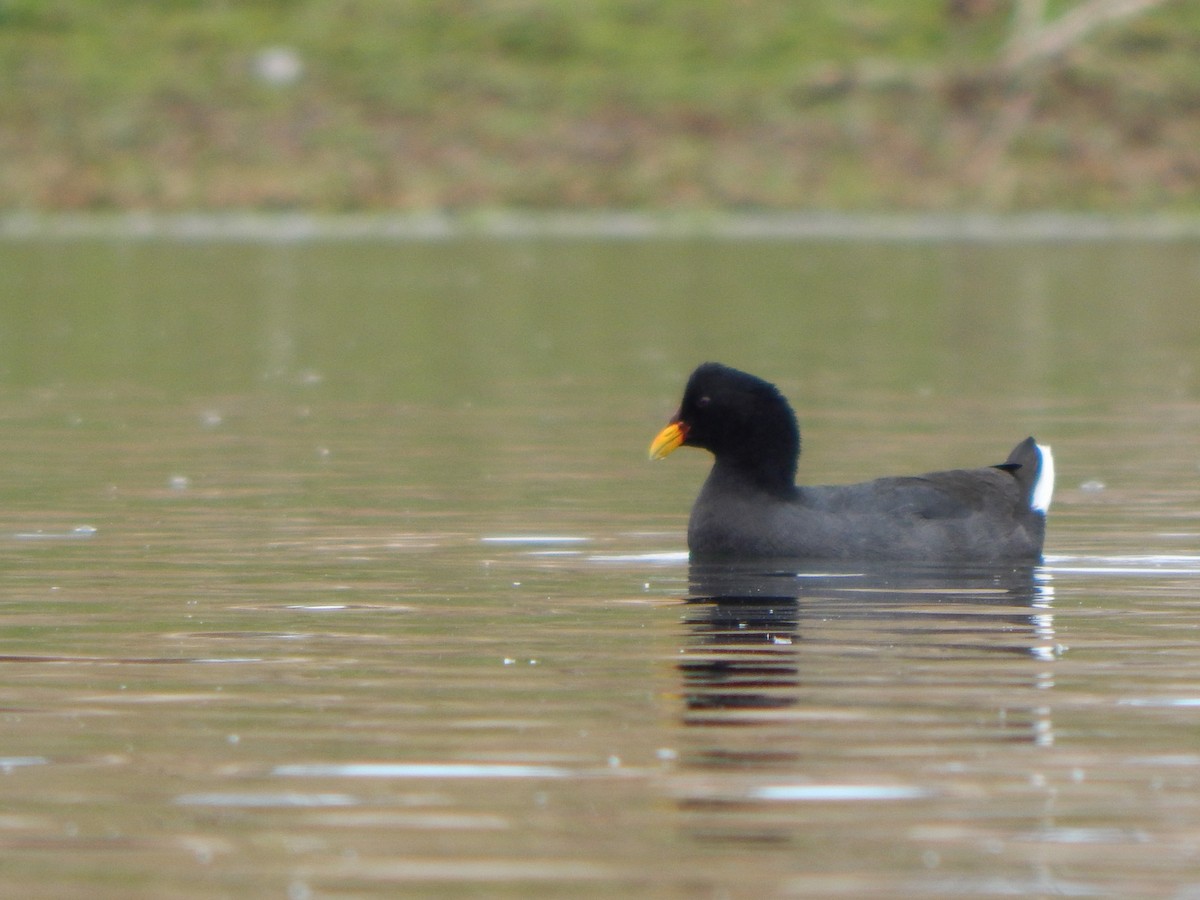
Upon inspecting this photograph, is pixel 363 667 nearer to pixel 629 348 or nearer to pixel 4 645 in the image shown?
pixel 4 645

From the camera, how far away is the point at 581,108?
6419 cm

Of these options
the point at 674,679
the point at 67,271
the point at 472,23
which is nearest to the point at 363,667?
the point at 674,679

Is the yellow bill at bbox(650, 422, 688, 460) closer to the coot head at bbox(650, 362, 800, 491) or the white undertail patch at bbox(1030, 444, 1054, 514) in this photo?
the coot head at bbox(650, 362, 800, 491)

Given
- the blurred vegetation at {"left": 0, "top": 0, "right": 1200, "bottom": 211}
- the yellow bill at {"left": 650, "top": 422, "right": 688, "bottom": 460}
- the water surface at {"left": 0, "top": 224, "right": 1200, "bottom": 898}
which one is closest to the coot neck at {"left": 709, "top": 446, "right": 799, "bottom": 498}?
the yellow bill at {"left": 650, "top": 422, "right": 688, "bottom": 460}

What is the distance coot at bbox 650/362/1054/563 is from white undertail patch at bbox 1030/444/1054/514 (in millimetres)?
27

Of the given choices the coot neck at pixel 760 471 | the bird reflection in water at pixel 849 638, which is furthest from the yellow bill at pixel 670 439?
the bird reflection in water at pixel 849 638

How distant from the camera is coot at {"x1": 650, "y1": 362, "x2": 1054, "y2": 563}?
11328 millimetres

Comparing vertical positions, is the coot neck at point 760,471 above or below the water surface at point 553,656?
above

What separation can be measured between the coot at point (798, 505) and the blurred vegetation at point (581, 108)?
156 feet

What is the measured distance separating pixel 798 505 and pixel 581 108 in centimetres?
5340

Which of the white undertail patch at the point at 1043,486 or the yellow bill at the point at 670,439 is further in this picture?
the white undertail patch at the point at 1043,486

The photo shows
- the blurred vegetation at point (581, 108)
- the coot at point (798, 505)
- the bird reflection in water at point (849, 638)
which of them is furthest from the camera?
the blurred vegetation at point (581, 108)

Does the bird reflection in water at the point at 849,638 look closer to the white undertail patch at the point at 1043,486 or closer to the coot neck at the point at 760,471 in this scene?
the coot neck at the point at 760,471

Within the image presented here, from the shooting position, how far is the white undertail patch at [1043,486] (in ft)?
39.7
